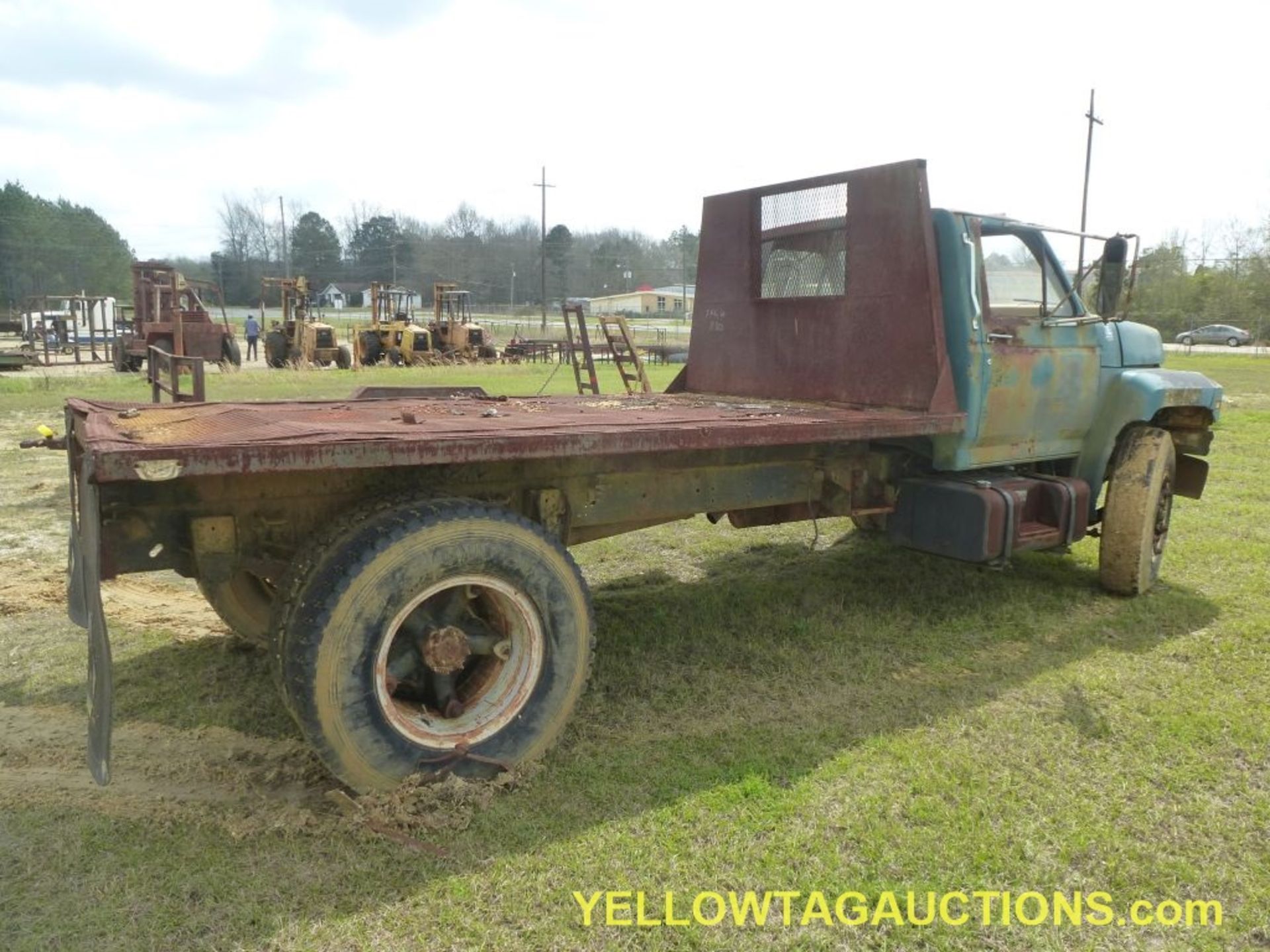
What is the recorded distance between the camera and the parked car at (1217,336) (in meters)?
44.9

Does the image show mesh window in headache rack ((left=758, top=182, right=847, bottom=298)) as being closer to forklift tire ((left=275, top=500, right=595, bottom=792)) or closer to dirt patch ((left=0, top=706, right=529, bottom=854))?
forklift tire ((left=275, top=500, right=595, bottom=792))

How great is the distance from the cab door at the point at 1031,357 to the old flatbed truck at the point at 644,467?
2 centimetres

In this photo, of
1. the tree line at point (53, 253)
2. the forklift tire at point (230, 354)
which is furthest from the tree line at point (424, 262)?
the forklift tire at point (230, 354)

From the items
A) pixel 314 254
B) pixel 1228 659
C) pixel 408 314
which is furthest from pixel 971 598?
pixel 314 254

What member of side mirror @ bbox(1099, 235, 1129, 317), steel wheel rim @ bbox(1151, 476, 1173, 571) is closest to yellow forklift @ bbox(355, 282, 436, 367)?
steel wheel rim @ bbox(1151, 476, 1173, 571)

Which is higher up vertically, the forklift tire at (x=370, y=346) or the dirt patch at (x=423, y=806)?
the forklift tire at (x=370, y=346)

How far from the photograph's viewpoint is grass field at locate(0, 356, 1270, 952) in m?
2.62

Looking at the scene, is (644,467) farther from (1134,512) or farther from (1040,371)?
(1134,512)

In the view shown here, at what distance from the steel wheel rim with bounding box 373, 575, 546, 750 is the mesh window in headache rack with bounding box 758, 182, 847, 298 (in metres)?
2.81

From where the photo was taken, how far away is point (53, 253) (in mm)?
58438

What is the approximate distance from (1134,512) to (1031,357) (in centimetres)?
120

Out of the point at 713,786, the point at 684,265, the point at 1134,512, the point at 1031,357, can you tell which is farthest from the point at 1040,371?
the point at 684,265

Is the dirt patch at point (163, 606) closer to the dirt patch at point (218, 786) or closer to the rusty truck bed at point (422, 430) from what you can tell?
the dirt patch at point (218, 786)

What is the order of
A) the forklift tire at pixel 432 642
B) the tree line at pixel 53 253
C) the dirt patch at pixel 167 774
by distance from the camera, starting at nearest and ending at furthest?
the forklift tire at pixel 432 642 → the dirt patch at pixel 167 774 → the tree line at pixel 53 253
